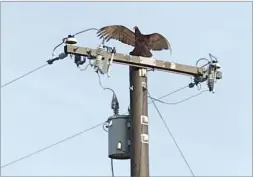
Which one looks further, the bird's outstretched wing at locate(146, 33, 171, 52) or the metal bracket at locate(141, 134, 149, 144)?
the bird's outstretched wing at locate(146, 33, 171, 52)

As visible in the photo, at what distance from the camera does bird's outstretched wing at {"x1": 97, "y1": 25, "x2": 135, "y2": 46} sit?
57.7 ft

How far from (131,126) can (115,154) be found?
2.03 ft

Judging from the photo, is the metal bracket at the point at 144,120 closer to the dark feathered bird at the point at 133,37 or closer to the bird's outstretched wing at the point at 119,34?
the dark feathered bird at the point at 133,37

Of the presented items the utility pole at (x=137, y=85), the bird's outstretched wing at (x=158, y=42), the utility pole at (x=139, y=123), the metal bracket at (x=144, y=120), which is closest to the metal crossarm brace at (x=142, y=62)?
the utility pole at (x=137, y=85)

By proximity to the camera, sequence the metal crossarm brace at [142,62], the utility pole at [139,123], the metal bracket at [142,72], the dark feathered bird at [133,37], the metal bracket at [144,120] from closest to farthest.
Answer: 1. the utility pole at [139,123]
2. the metal crossarm brace at [142,62]
3. the metal bracket at [144,120]
4. the metal bracket at [142,72]
5. the dark feathered bird at [133,37]

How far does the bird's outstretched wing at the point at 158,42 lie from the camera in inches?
703

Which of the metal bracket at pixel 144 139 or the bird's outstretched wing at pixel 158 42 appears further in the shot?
the bird's outstretched wing at pixel 158 42

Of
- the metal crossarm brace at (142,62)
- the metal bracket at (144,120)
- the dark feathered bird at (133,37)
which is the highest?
the dark feathered bird at (133,37)

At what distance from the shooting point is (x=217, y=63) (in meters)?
18.0

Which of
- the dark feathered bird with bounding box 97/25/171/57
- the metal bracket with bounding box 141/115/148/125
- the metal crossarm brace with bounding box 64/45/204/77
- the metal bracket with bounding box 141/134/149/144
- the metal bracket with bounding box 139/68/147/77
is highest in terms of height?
the dark feathered bird with bounding box 97/25/171/57

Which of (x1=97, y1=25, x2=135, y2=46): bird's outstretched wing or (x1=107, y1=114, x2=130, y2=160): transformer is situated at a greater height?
(x1=97, y1=25, x2=135, y2=46): bird's outstretched wing

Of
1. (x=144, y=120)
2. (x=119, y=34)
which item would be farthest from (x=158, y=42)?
(x=144, y=120)

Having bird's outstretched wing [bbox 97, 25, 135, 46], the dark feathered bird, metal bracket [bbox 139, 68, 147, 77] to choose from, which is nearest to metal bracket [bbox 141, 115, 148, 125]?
metal bracket [bbox 139, 68, 147, 77]

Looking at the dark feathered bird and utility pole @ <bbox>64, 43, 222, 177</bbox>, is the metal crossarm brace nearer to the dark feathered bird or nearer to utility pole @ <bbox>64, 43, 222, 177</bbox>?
utility pole @ <bbox>64, 43, 222, 177</bbox>
